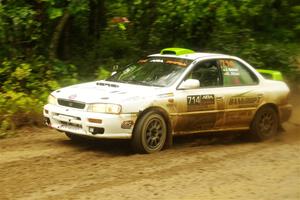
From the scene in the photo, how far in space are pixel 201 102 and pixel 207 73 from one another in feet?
2.13

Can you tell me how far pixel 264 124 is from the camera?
1039cm

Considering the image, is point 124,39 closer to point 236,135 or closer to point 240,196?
point 236,135

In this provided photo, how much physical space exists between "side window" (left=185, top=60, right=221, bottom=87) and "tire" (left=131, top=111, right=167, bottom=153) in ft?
3.37

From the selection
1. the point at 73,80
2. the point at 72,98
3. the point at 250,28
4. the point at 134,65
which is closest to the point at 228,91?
the point at 134,65

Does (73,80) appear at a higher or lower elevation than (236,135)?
higher

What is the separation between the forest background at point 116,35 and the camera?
12445 millimetres

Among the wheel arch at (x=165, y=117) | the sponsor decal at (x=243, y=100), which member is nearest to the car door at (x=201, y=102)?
the wheel arch at (x=165, y=117)

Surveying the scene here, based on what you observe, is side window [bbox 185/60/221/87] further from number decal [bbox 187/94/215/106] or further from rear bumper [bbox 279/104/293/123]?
rear bumper [bbox 279/104/293/123]

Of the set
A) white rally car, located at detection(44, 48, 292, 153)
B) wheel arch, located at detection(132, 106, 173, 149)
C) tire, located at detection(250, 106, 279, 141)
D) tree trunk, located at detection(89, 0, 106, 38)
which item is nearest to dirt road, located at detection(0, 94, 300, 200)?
wheel arch, located at detection(132, 106, 173, 149)

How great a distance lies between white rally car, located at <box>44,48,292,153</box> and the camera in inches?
328

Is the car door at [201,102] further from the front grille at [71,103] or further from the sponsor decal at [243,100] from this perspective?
the front grille at [71,103]

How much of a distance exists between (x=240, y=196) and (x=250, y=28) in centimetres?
1166

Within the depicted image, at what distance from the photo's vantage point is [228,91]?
9.62 m

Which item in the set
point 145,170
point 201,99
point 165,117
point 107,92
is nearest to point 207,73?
point 201,99
